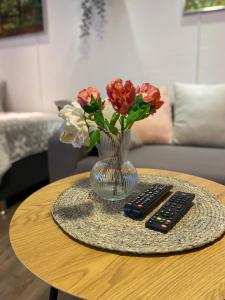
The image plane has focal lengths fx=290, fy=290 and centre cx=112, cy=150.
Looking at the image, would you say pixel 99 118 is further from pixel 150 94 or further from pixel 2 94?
pixel 2 94

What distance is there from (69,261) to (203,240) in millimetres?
316

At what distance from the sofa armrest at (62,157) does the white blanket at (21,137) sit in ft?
1.11

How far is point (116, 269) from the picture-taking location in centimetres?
60

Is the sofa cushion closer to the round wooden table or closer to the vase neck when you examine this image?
the vase neck

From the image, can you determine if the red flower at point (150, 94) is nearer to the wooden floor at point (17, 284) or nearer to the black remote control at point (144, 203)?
the black remote control at point (144, 203)

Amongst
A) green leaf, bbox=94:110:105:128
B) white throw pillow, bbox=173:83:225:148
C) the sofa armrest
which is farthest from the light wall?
green leaf, bbox=94:110:105:128

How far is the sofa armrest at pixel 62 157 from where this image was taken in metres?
1.74

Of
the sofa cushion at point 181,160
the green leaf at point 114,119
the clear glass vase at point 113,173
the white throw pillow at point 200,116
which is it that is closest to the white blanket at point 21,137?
the sofa cushion at point 181,160

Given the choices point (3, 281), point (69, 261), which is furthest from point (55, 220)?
point (3, 281)

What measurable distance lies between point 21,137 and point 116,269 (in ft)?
5.43

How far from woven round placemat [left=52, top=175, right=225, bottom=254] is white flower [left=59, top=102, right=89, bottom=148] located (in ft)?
0.67

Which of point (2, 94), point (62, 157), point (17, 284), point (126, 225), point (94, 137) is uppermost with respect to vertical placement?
point (94, 137)

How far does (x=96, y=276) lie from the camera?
59 cm

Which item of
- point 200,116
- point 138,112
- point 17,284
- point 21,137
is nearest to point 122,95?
point 138,112
